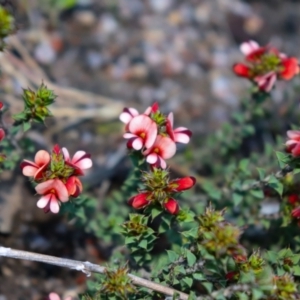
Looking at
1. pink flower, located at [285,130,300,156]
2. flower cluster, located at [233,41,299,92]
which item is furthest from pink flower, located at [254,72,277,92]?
pink flower, located at [285,130,300,156]

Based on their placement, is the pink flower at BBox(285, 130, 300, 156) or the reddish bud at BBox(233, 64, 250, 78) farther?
the reddish bud at BBox(233, 64, 250, 78)

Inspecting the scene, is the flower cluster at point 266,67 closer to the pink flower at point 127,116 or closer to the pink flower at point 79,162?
the pink flower at point 127,116

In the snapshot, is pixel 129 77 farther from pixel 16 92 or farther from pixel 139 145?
pixel 139 145

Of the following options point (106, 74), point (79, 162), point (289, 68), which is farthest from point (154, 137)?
point (106, 74)

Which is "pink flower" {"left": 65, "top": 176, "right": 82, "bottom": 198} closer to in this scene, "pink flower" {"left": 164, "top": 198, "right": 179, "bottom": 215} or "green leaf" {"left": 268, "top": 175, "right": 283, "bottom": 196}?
A: "pink flower" {"left": 164, "top": 198, "right": 179, "bottom": 215}

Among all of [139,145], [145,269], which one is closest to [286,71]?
[139,145]
